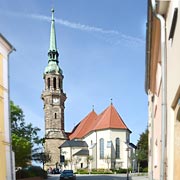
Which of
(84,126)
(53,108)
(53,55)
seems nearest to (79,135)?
(84,126)

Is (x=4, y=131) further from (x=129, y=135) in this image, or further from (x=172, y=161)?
(x=129, y=135)

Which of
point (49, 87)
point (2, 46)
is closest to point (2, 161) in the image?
point (2, 46)

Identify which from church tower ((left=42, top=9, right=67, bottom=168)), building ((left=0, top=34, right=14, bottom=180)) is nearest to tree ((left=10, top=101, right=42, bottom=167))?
building ((left=0, top=34, right=14, bottom=180))

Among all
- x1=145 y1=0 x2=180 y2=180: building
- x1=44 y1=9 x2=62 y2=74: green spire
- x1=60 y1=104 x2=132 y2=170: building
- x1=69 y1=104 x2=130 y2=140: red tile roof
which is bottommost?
x1=60 y1=104 x2=132 y2=170: building

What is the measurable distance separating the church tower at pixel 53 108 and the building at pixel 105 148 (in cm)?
239

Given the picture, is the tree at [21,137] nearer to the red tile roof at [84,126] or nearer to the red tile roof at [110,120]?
the red tile roof at [110,120]

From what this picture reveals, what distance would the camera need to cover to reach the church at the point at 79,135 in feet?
269

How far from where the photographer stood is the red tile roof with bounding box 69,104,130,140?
8356 cm

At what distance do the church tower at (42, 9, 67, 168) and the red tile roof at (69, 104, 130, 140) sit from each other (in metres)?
5.67

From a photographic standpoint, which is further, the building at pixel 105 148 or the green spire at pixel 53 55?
the green spire at pixel 53 55

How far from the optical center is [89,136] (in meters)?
90.2

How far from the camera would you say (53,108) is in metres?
93.4

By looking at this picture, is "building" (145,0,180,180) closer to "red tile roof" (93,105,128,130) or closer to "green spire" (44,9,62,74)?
"red tile roof" (93,105,128,130)

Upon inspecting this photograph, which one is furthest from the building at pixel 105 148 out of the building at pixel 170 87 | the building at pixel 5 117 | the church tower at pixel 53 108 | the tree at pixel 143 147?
the building at pixel 170 87
